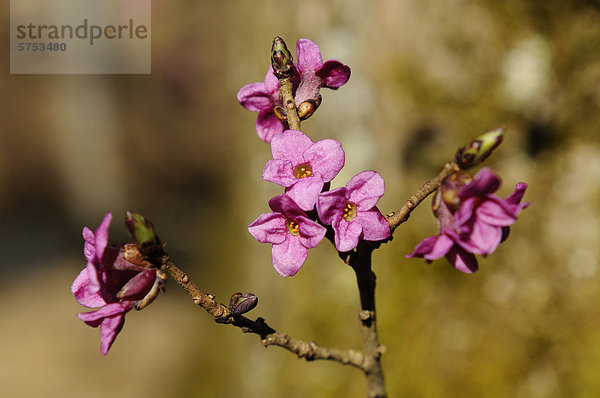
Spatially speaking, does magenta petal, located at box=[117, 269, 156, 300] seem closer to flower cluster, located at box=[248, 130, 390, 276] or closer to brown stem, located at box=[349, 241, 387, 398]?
flower cluster, located at box=[248, 130, 390, 276]

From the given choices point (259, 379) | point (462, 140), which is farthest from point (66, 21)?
point (462, 140)

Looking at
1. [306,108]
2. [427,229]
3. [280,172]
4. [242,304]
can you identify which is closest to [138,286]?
[242,304]

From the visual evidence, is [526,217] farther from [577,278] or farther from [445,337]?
[445,337]

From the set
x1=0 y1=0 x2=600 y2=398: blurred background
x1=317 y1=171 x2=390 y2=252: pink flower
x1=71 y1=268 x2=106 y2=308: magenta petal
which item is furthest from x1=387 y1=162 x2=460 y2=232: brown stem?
x1=0 y1=0 x2=600 y2=398: blurred background

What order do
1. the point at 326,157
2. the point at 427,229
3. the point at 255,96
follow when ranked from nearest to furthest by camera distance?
the point at 326,157, the point at 255,96, the point at 427,229

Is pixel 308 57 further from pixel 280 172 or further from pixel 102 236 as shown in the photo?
pixel 102 236

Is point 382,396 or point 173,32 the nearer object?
point 382,396
